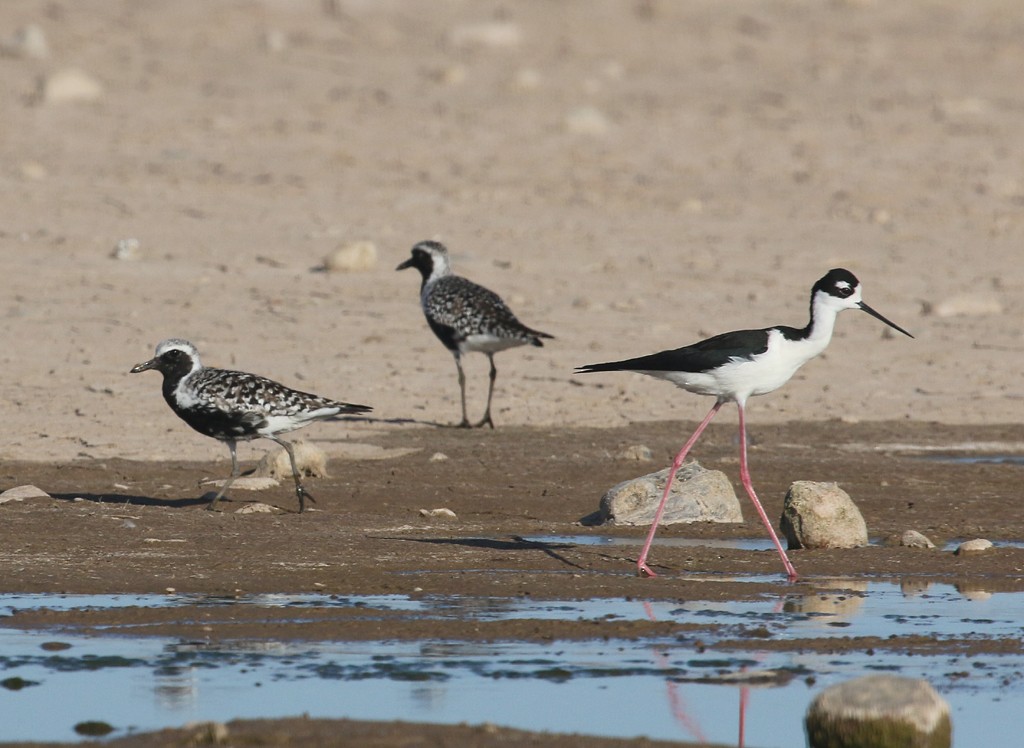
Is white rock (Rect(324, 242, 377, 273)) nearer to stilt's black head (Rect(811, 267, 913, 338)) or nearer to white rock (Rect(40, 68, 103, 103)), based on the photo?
white rock (Rect(40, 68, 103, 103))

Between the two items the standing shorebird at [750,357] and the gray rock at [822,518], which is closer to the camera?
the standing shorebird at [750,357]

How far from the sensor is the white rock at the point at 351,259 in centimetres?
1856

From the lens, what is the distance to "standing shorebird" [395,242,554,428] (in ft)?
48.0

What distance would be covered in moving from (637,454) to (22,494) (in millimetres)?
4115

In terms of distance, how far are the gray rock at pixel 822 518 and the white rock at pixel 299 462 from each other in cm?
321

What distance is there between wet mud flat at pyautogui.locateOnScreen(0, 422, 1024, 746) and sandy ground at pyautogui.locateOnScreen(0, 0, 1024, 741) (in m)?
0.07

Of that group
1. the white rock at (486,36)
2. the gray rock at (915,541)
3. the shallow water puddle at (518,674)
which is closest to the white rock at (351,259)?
the white rock at (486,36)

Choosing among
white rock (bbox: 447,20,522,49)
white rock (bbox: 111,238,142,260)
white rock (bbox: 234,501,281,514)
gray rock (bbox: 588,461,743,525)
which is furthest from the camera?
white rock (bbox: 447,20,522,49)

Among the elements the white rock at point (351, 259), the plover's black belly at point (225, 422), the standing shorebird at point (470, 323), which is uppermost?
the white rock at point (351, 259)

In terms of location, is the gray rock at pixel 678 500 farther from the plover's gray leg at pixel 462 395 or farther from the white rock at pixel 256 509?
the plover's gray leg at pixel 462 395

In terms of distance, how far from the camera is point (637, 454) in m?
12.8

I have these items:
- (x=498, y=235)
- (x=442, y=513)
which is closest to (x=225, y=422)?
(x=442, y=513)

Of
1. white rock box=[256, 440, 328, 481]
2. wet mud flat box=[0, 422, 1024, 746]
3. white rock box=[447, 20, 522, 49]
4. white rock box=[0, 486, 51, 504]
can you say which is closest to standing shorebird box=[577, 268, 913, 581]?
wet mud flat box=[0, 422, 1024, 746]

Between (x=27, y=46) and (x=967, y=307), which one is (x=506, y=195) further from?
(x=27, y=46)
